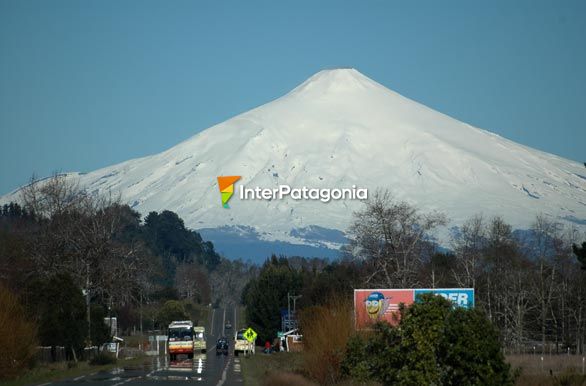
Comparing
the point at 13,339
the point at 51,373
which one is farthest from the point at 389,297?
the point at 13,339

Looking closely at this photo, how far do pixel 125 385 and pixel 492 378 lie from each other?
1693 centimetres

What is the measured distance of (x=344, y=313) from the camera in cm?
3709

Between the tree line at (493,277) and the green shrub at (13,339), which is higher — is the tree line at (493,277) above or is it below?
above

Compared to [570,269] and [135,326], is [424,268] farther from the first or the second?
[135,326]

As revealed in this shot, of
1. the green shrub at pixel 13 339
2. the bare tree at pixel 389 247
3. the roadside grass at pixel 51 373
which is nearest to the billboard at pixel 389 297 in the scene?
the roadside grass at pixel 51 373

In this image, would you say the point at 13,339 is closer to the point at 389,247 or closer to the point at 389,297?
the point at 389,297

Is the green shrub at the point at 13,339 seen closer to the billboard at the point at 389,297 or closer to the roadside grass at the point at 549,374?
the billboard at the point at 389,297

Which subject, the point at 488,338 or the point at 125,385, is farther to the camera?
the point at 125,385

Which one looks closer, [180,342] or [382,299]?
[382,299]

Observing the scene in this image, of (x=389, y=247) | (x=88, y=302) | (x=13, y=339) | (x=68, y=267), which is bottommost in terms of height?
(x=13, y=339)

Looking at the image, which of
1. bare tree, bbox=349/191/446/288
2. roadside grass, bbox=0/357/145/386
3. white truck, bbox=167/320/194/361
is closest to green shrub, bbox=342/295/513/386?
roadside grass, bbox=0/357/145/386

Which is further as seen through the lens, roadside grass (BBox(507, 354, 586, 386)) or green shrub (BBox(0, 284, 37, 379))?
green shrub (BBox(0, 284, 37, 379))

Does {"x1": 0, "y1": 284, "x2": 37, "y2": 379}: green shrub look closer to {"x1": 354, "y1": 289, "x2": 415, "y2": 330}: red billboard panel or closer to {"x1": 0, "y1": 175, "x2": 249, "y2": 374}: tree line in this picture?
{"x1": 0, "y1": 175, "x2": 249, "y2": 374}: tree line

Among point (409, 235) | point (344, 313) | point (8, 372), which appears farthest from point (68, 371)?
point (409, 235)
